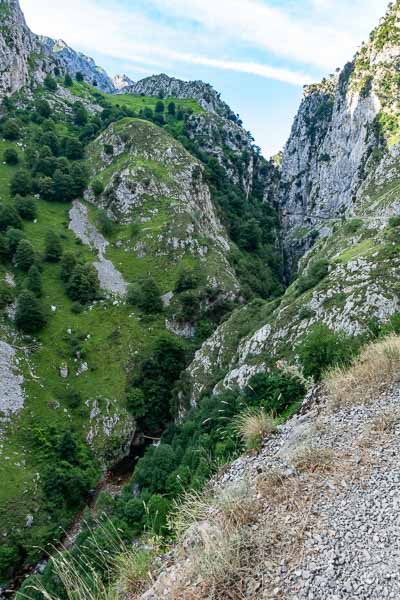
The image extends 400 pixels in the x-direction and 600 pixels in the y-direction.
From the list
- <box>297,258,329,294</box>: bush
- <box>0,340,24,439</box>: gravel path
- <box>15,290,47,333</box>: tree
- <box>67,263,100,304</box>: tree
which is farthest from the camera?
<box>67,263,100,304</box>: tree

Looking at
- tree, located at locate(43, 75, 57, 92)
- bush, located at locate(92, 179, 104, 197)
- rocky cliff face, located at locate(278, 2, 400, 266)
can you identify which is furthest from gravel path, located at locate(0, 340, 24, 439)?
tree, located at locate(43, 75, 57, 92)

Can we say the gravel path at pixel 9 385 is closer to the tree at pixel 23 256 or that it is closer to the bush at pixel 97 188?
the tree at pixel 23 256

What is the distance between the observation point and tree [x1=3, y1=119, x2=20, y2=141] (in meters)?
99.9

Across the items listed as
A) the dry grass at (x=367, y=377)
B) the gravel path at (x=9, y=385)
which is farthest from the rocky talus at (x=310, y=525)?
the gravel path at (x=9, y=385)

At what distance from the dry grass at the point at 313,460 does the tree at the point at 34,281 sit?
63.6 meters

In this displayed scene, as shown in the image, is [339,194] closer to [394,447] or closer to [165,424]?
[165,424]

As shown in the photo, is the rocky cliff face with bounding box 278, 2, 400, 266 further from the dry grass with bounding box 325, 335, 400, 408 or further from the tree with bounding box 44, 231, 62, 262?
the dry grass with bounding box 325, 335, 400, 408

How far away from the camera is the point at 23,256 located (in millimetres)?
68375

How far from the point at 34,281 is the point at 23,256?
723 centimetres

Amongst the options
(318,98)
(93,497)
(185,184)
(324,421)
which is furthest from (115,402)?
(318,98)

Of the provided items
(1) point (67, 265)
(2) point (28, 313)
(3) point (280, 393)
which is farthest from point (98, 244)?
(3) point (280, 393)

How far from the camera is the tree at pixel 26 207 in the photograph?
7975cm

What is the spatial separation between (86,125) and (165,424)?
100070 mm

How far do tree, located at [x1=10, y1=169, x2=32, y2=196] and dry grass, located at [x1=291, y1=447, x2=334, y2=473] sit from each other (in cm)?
9258
